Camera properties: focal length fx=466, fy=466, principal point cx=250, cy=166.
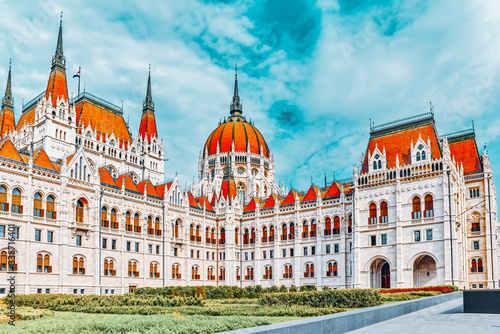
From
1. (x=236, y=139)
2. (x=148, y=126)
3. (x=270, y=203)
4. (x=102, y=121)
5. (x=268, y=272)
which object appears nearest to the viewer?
(x=268, y=272)

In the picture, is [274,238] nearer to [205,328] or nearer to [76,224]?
[76,224]

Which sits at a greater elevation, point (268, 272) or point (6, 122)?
point (6, 122)

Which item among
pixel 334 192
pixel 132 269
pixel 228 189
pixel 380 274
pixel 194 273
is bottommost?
pixel 194 273

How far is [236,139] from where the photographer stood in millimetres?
100062

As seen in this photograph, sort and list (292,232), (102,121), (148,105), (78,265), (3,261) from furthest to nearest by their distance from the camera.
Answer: (148,105), (102,121), (292,232), (78,265), (3,261)

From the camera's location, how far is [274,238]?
73562 mm

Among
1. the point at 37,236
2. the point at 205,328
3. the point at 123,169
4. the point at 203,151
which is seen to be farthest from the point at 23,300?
the point at 203,151

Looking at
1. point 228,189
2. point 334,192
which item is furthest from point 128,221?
point 334,192

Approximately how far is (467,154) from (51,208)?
55855 mm

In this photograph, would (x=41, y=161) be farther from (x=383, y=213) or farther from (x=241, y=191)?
(x=241, y=191)

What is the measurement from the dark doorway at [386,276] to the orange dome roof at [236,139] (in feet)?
146

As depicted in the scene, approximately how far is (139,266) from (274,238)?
2164 cm

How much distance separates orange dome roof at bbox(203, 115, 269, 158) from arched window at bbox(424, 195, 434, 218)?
48.3 m

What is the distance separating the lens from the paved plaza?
17006 mm
